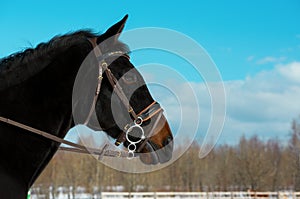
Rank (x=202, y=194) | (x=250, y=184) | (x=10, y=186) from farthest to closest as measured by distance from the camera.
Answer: (x=250, y=184)
(x=202, y=194)
(x=10, y=186)

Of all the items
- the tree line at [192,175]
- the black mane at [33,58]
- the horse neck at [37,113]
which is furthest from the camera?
the tree line at [192,175]

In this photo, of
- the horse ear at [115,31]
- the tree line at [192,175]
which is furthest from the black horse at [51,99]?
the tree line at [192,175]

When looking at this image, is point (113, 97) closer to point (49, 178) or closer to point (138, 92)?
point (138, 92)

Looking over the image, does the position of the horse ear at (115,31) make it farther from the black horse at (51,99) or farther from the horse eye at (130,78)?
the horse eye at (130,78)

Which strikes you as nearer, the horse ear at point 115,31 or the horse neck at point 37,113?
the horse neck at point 37,113

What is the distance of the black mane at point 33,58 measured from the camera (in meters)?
4.28

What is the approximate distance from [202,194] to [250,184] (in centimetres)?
1527

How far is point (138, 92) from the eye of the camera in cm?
433

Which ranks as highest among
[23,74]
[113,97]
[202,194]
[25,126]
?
[23,74]

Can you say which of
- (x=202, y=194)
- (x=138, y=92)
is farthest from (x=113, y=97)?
(x=202, y=194)

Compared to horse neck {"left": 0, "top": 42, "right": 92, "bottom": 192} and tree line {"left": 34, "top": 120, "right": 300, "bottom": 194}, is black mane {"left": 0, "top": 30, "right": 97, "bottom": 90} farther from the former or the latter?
tree line {"left": 34, "top": 120, "right": 300, "bottom": 194}

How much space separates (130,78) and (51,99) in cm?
80

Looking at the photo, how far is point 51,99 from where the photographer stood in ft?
13.9

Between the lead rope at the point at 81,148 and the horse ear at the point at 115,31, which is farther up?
the horse ear at the point at 115,31
